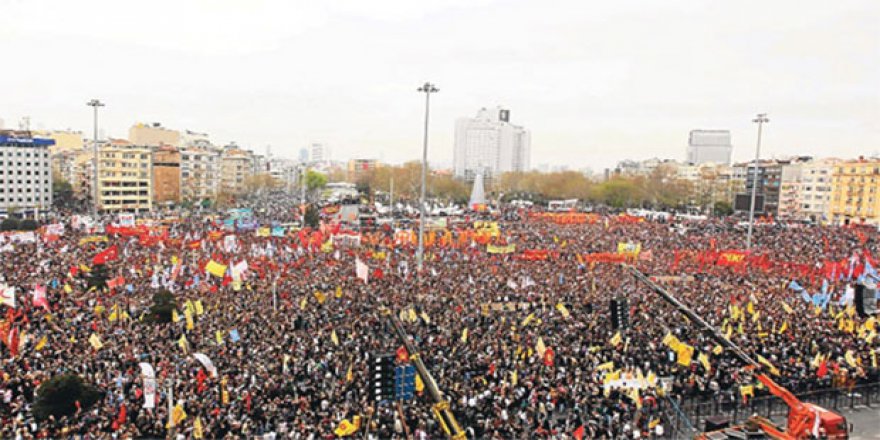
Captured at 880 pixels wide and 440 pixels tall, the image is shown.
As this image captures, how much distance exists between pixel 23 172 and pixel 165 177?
17759 millimetres

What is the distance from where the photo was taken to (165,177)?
287 ft

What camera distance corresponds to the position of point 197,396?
47.3 ft

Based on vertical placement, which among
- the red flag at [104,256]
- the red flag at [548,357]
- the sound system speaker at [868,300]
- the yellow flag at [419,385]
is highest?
the sound system speaker at [868,300]

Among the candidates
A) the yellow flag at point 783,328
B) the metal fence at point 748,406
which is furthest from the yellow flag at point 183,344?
the yellow flag at point 783,328

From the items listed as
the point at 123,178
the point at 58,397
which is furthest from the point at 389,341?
the point at 123,178

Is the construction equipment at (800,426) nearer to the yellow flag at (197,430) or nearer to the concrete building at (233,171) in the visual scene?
the yellow flag at (197,430)

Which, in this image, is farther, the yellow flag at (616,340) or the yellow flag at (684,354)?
the yellow flag at (616,340)

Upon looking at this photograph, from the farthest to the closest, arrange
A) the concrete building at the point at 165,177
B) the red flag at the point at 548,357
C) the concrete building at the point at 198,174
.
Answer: the concrete building at the point at 198,174 < the concrete building at the point at 165,177 < the red flag at the point at 548,357

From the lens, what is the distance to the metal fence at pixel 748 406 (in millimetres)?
14977

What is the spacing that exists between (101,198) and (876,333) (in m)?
80.5

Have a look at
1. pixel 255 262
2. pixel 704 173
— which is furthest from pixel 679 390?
pixel 704 173

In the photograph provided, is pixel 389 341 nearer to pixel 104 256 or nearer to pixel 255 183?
pixel 104 256

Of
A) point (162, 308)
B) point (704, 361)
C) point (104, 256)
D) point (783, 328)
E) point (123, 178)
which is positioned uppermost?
point (123, 178)

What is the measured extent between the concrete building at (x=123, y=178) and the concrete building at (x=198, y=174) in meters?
12.6
